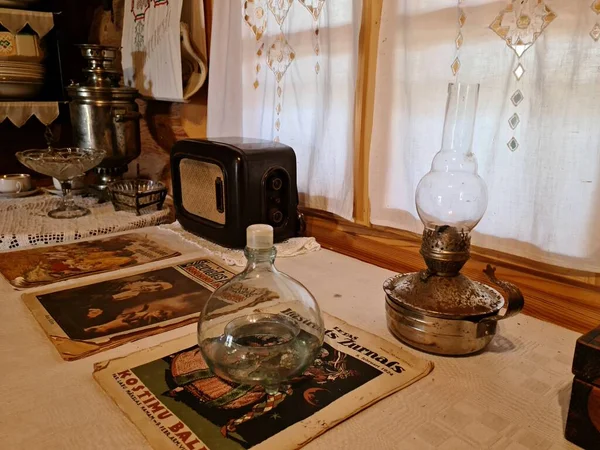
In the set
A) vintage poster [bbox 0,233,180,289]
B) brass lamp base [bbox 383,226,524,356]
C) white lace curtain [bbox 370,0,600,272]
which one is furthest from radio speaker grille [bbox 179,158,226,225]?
brass lamp base [bbox 383,226,524,356]

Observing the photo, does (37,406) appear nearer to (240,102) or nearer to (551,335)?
(551,335)

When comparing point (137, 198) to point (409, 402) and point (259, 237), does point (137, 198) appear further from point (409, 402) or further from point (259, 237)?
point (409, 402)

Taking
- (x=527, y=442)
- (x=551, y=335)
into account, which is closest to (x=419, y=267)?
(x=551, y=335)

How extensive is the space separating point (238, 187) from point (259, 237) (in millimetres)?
480

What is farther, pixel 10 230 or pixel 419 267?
pixel 10 230

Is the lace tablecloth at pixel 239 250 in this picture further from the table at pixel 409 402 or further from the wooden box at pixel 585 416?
the wooden box at pixel 585 416

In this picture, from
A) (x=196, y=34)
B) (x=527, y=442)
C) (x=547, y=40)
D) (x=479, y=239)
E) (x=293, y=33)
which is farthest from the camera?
(x=196, y=34)

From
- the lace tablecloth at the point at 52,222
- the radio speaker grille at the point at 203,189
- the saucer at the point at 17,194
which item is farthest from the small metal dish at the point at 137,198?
the saucer at the point at 17,194

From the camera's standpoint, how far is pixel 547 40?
2.36 feet

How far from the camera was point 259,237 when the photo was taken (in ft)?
1.92

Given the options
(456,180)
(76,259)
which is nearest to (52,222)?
(76,259)

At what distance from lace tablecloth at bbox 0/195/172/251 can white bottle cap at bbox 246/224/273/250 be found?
2.66 ft

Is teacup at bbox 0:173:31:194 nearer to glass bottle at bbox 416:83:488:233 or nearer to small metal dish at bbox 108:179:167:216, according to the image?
small metal dish at bbox 108:179:167:216

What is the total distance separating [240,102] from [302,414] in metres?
1.04
